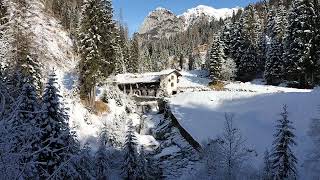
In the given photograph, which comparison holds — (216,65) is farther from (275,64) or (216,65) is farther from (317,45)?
(317,45)

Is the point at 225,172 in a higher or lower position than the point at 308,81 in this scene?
lower

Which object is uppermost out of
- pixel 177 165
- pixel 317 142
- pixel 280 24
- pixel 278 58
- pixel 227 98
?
pixel 280 24

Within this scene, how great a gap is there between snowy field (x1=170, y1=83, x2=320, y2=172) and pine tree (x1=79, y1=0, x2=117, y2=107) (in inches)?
402

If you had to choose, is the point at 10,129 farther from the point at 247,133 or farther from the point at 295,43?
the point at 295,43

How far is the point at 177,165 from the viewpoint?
38.2 meters

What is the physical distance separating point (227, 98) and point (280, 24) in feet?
135

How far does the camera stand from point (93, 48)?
158 ft

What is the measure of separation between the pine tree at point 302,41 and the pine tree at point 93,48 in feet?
92.3

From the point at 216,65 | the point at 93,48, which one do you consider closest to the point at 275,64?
the point at 216,65

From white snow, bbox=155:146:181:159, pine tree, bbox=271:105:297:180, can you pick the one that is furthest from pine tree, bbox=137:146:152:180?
pine tree, bbox=271:105:297:180

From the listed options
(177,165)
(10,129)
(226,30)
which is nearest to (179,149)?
(177,165)

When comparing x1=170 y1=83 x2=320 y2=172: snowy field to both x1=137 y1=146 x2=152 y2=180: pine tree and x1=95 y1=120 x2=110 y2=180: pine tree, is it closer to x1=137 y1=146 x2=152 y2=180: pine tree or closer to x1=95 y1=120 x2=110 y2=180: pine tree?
x1=137 y1=146 x2=152 y2=180: pine tree

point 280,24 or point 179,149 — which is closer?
point 179,149

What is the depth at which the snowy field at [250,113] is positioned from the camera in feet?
125
